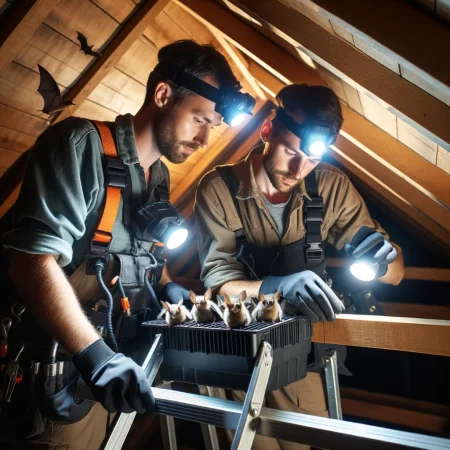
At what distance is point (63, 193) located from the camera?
124 centimetres

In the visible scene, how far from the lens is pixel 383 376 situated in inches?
144

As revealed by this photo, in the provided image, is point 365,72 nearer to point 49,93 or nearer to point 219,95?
point 219,95

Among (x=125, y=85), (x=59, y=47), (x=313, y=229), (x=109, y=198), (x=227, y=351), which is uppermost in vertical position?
(x=125, y=85)

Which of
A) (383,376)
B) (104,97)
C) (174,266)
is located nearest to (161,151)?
(104,97)

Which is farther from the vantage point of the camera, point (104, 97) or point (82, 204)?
point (104, 97)

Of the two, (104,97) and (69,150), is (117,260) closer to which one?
(69,150)

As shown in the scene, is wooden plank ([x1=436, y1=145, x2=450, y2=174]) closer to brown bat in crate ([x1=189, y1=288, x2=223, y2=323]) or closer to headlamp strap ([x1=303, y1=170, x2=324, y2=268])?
headlamp strap ([x1=303, y1=170, x2=324, y2=268])

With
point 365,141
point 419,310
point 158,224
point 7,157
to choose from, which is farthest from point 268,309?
point 419,310

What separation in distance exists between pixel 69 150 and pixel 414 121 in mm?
1083

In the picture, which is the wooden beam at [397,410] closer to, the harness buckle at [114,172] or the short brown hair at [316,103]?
the short brown hair at [316,103]

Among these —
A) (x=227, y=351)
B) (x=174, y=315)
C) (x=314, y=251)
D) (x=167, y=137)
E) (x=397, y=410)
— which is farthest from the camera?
(x=397, y=410)

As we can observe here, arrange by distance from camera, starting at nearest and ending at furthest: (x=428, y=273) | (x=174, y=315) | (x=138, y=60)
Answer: (x=174, y=315)
(x=138, y=60)
(x=428, y=273)

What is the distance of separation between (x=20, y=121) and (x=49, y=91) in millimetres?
328

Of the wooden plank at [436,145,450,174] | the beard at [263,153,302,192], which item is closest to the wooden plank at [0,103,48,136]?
the beard at [263,153,302,192]
